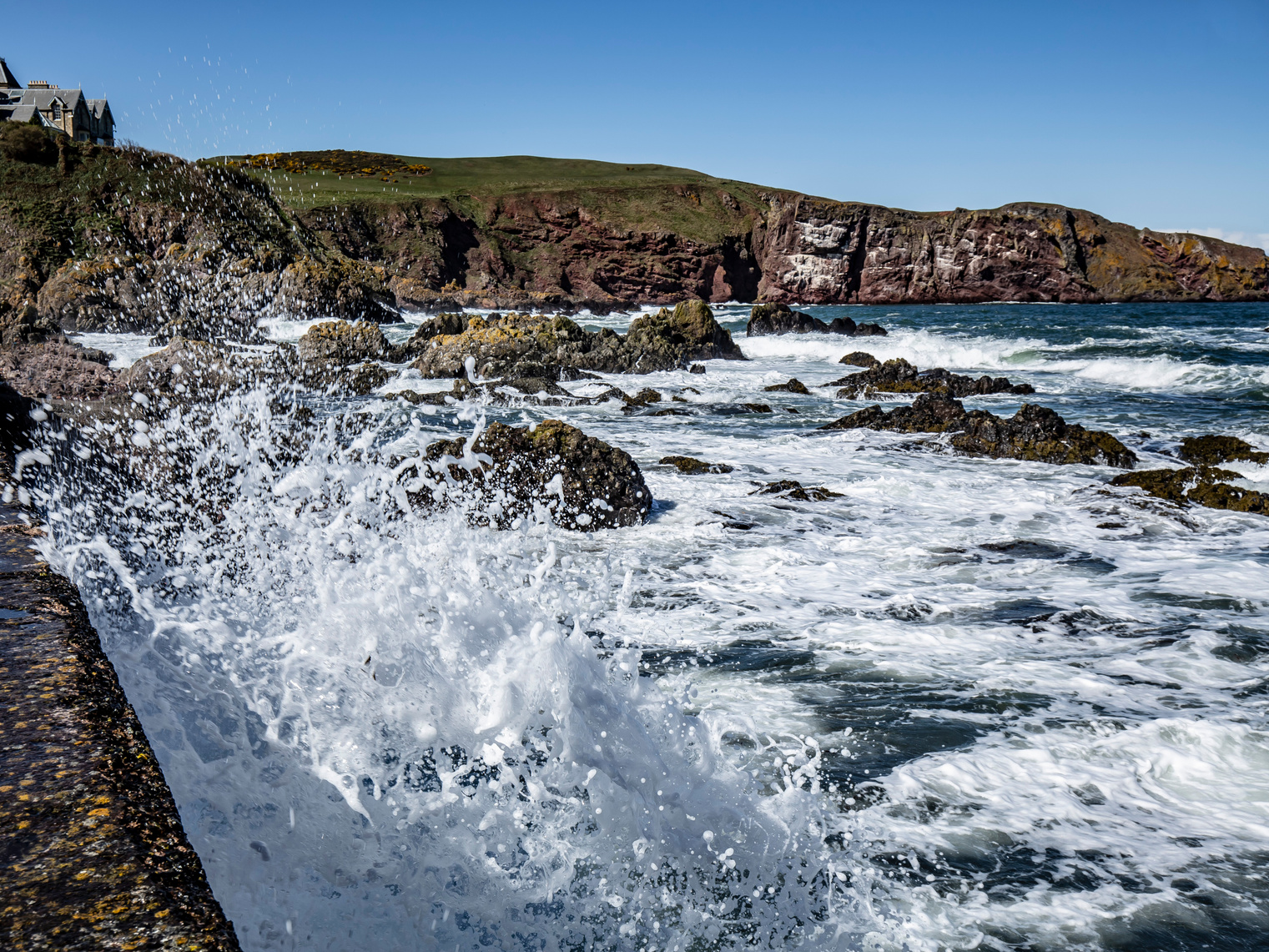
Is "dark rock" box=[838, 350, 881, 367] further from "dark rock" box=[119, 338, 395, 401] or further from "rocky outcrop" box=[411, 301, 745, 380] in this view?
"dark rock" box=[119, 338, 395, 401]

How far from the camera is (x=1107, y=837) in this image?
317 cm

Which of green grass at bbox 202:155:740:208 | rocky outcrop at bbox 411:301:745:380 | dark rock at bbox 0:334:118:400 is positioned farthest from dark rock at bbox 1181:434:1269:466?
green grass at bbox 202:155:740:208

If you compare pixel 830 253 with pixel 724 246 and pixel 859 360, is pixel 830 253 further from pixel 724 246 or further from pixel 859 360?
pixel 859 360

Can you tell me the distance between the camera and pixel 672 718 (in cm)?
355

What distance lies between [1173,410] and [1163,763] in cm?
1524

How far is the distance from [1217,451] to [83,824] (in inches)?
524

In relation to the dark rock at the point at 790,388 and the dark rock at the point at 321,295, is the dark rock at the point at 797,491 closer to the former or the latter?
the dark rock at the point at 790,388

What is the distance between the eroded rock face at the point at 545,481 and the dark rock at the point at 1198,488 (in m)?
5.73

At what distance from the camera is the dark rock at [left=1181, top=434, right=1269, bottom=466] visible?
10.9 m

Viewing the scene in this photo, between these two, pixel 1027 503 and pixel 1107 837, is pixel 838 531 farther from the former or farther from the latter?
pixel 1107 837

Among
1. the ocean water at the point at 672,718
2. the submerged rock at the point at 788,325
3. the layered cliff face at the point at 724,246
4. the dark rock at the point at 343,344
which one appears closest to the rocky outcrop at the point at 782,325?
the submerged rock at the point at 788,325

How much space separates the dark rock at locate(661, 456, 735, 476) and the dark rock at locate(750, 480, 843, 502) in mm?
1039

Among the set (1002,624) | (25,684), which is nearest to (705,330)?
(1002,624)

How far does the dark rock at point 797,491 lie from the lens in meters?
8.74
